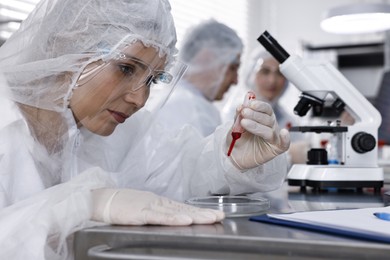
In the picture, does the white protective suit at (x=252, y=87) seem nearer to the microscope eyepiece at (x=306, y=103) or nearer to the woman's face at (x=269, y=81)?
the woman's face at (x=269, y=81)

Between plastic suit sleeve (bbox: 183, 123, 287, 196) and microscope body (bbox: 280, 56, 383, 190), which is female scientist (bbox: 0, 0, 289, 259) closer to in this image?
plastic suit sleeve (bbox: 183, 123, 287, 196)

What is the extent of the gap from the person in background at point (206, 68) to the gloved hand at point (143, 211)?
1.66 metres

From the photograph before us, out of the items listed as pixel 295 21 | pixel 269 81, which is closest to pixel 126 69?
pixel 269 81

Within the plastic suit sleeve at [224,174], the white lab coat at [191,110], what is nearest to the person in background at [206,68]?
the white lab coat at [191,110]

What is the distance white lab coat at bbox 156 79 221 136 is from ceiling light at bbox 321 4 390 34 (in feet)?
3.00

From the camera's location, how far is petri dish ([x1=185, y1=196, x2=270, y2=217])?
2.82 ft

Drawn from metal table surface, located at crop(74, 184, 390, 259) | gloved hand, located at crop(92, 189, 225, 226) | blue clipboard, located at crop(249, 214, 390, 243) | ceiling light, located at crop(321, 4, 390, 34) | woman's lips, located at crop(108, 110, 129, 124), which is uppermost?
ceiling light, located at crop(321, 4, 390, 34)

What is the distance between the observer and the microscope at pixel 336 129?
1344 mm

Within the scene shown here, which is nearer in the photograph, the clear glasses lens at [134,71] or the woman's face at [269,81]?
the clear glasses lens at [134,71]

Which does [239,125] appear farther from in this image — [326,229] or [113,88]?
[326,229]

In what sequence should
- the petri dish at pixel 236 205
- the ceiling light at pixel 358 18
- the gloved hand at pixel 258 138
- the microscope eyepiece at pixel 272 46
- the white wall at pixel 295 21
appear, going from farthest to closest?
the white wall at pixel 295 21 < the ceiling light at pixel 358 18 < the microscope eyepiece at pixel 272 46 < the gloved hand at pixel 258 138 < the petri dish at pixel 236 205

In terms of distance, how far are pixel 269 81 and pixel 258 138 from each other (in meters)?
2.32

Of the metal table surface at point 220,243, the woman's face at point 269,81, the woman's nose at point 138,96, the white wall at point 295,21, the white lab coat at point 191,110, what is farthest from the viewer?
the white wall at point 295,21

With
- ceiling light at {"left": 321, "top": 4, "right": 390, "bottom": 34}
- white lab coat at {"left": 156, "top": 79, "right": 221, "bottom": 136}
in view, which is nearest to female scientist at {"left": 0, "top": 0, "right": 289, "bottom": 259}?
ceiling light at {"left": 321, "top": 4, "right": 390, "bottom": 34}
